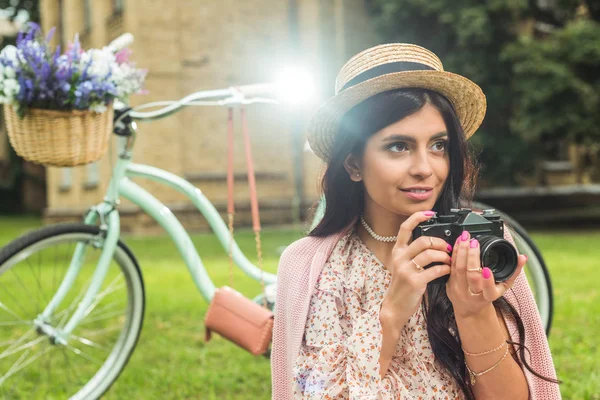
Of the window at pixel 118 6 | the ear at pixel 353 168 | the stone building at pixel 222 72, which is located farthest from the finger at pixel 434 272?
the window at pixel 118 6

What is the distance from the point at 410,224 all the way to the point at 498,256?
21cm

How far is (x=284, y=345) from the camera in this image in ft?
5.98

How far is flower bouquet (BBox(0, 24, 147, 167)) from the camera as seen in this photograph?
8.20ft

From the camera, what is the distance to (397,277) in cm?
148

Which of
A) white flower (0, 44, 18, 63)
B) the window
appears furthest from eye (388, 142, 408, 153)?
the window

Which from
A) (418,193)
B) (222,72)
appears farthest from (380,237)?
(222,72)

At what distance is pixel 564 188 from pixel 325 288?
57.0ft

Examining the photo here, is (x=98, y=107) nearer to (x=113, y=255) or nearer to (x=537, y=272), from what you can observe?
(x=113, y=255)

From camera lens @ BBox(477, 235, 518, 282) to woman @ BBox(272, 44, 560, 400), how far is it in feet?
0.07

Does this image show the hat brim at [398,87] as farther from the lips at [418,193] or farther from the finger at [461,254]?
the finger at [461,254]

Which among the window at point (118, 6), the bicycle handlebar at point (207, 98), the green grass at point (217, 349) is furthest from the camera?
the window at point (118, 6)

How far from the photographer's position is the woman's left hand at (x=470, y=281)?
4.58 feet

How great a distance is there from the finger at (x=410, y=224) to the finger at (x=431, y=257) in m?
0.06

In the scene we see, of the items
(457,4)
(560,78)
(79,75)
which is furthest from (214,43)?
(79,75)
